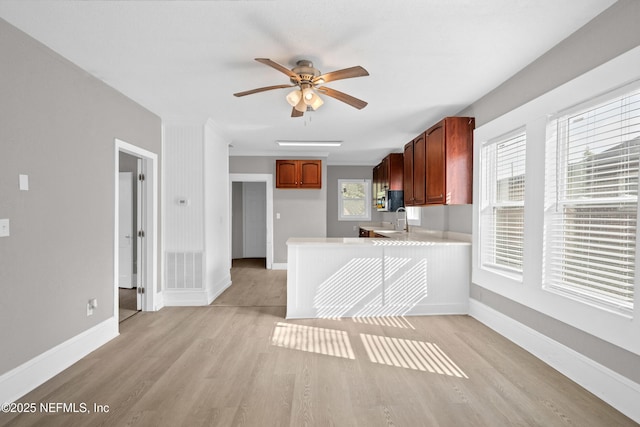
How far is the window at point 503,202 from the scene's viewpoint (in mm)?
3135

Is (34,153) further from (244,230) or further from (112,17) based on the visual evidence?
(244,230)

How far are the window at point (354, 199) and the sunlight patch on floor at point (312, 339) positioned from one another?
488cm

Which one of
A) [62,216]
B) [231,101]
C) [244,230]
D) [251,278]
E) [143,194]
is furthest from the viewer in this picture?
[244,230]

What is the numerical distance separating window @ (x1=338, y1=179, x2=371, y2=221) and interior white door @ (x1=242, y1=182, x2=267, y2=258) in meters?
1.98

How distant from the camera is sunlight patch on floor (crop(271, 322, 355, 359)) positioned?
119 inches

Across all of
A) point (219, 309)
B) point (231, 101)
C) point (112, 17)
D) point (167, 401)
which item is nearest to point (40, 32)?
point (112, 17)

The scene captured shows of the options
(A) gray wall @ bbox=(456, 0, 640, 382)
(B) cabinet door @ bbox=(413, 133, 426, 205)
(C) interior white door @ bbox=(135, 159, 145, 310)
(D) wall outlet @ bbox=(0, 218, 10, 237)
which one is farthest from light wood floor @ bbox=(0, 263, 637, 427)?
(B) cabinet door @ bbox=(413, 133, 426, 205)

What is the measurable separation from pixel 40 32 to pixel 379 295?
3.84 m

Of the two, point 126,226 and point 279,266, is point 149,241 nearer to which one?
point 126,226

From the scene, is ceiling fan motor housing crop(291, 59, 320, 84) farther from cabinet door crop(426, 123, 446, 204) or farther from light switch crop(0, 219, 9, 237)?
light switch crop(0, 219, 9, 237)

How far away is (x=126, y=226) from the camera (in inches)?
209

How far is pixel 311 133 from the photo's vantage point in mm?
5344

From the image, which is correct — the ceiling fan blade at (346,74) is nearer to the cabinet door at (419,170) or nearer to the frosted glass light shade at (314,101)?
the frosted glass light shade at (314,101)

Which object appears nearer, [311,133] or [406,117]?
[406,117]
